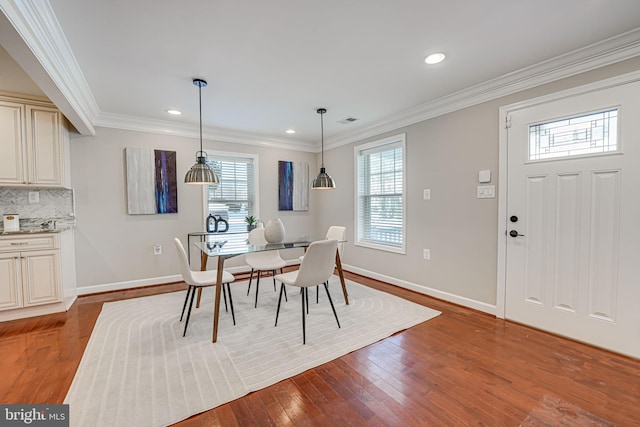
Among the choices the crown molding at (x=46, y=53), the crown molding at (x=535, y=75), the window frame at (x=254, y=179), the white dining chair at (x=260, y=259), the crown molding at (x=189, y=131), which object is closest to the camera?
the crown molding at (x=46, y=53)

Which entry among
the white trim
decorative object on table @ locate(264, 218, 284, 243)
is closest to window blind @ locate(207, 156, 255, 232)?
decorative object on table @ locate(264, 218, 284, 243)

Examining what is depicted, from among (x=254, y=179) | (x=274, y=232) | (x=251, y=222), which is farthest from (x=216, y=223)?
(x=274, y=232)

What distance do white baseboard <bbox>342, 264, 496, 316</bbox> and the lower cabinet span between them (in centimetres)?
398

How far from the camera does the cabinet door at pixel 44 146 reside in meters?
2.96

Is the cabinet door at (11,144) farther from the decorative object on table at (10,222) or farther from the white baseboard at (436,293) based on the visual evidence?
the white baseboard at (436,293)

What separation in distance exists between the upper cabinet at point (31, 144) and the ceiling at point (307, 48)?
0.97 ft

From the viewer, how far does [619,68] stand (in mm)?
2102

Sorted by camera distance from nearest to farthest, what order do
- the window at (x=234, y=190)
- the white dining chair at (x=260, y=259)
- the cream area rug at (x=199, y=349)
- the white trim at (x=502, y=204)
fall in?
the cream area rug at (x=199, y=349), the white trim at (x=502, y=204), the white dining chair at (x=260, y=259), the window at (x=234, y=190)

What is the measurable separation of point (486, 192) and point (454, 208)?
1.31ft

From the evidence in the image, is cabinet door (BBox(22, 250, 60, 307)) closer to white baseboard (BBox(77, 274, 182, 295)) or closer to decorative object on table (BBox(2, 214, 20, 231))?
decorative object on table (BBox(2, 214, 20, 231))

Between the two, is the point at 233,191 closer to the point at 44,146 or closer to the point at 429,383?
the point at 44,146

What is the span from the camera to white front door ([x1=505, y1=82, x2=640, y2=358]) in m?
2.07

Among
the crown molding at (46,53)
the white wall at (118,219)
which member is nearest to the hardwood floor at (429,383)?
the white wall at (118,219)

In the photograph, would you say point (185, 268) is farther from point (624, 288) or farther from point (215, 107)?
point (624, 288)
